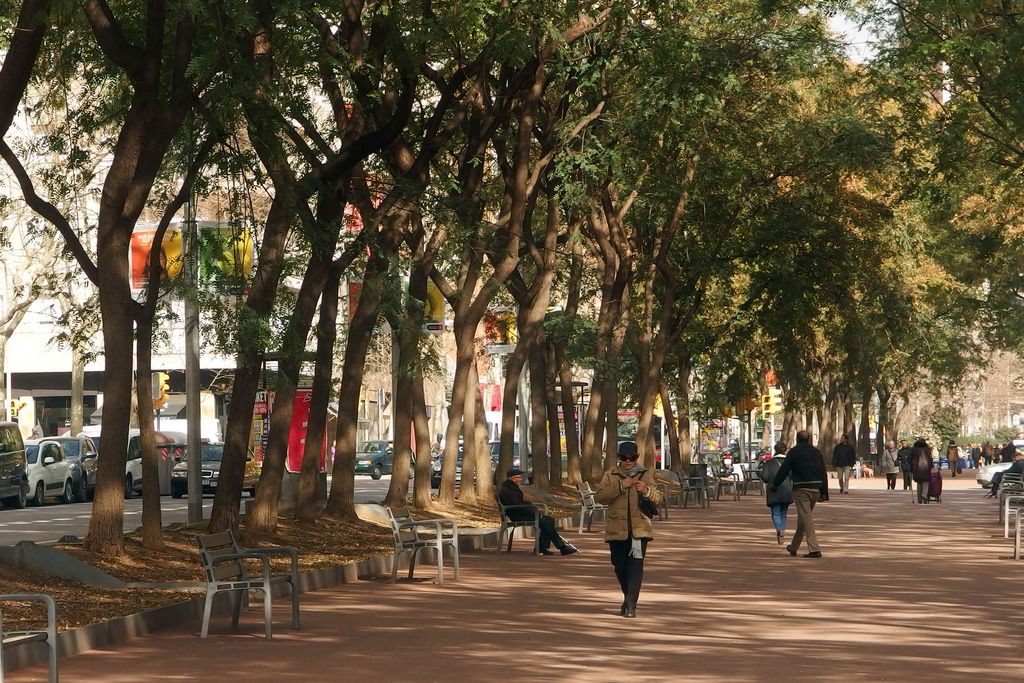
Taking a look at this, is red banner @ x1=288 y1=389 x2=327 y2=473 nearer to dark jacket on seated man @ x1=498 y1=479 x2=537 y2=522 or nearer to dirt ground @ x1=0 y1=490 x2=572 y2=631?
dirt ground @ x1=0 y1=490 x2=572 y2=631

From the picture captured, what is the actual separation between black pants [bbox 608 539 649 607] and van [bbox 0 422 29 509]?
2493 centimetres

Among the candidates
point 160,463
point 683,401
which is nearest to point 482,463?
point 160,463

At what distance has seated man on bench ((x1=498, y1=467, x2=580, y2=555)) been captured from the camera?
23703 mm

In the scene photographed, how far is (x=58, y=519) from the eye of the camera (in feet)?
110

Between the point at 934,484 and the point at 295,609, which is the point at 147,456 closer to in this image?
the point at 295,609

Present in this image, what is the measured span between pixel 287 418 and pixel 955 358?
4581 centimetres

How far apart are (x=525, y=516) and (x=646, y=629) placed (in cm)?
1020

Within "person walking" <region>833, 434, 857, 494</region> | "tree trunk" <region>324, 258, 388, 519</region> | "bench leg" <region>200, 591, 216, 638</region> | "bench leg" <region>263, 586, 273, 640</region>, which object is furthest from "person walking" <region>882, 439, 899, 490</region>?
"bench leg" <region>200, 591, 216, 638</region>

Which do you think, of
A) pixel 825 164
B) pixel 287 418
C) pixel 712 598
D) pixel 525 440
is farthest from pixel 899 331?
pixel 712 598

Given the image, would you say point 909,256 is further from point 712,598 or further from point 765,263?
point 712,598

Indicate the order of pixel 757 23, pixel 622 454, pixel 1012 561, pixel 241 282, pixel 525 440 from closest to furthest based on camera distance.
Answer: pixel 622 454, pixel 241 282, pixel 1012 561, pixel 757 23, pixel 525 440

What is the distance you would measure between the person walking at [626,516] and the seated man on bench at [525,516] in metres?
7.78

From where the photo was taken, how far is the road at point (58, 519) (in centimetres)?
2802

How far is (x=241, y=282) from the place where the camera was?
20.6 metres
